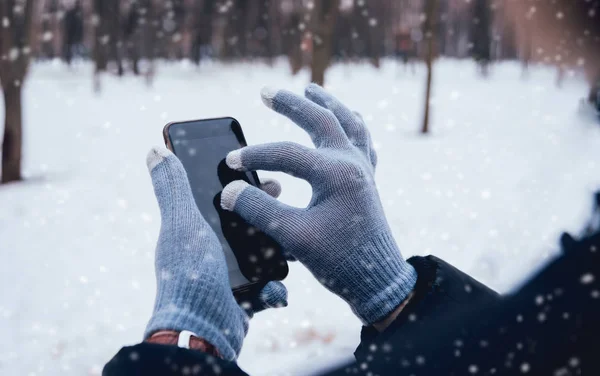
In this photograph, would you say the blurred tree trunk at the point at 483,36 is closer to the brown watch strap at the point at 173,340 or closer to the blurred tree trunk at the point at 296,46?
the blurred tree trunk at the point at 296,46

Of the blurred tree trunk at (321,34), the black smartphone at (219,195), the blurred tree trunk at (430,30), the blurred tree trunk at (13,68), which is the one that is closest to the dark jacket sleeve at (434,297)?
the black smartphone at (219,195)

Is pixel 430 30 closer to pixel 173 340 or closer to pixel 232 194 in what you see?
pixel 232 194

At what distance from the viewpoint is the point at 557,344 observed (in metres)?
0.62

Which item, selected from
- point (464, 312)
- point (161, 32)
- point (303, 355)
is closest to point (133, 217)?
point (303, 355)

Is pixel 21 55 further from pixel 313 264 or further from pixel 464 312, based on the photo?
pixel 464 312

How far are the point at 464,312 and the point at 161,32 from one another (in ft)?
110

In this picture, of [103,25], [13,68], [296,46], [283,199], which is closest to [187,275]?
[283,199]

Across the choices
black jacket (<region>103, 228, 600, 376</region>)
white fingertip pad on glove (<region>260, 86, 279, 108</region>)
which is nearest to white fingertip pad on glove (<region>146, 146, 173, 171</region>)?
white fingertip pad on glove (<region>260, 86, 279, 108</region>)

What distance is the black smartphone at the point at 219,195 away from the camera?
59.4 inches

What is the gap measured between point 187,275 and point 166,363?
0.35m

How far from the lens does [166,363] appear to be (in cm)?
84

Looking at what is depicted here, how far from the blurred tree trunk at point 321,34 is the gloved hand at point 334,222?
7.59 m

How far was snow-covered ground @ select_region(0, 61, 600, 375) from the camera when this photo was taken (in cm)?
313

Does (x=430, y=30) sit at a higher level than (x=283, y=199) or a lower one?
higher
